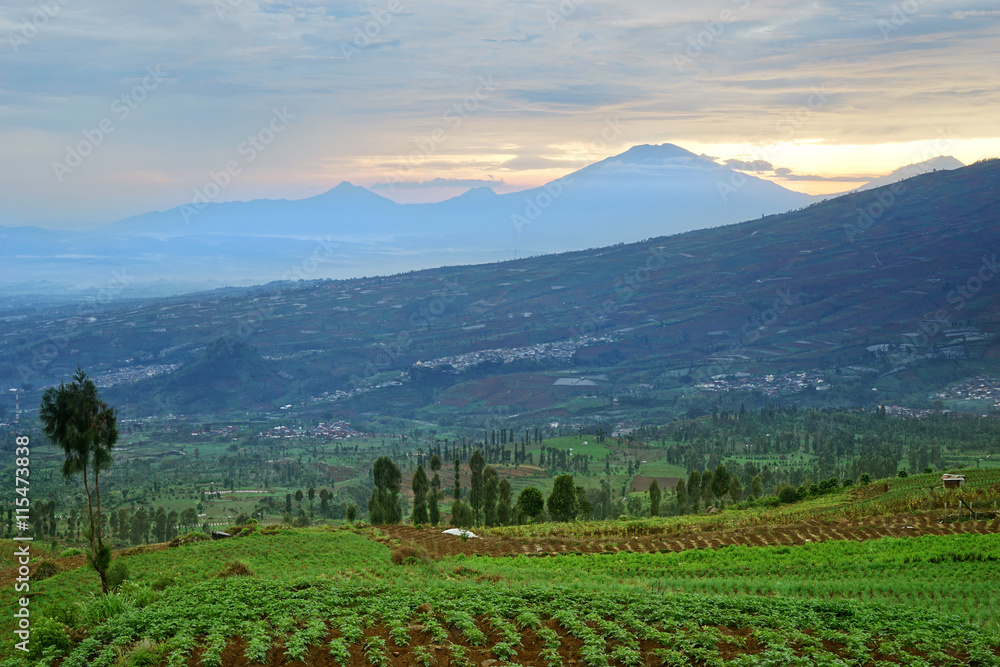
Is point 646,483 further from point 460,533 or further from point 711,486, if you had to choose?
point 460,533

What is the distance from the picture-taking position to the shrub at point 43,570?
34.0 meters

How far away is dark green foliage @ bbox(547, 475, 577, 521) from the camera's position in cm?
6319

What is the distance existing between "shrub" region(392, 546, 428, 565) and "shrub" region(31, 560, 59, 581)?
1513 centimetres

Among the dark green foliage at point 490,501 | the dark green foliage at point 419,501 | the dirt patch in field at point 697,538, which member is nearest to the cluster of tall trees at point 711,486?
the dark green foliage at point 490,501

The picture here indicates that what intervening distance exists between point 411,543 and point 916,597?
81.4 feet

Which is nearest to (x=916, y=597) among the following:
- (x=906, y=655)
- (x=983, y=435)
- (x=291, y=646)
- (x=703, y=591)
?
(x=703, y=591)

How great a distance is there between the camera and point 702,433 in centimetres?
15762

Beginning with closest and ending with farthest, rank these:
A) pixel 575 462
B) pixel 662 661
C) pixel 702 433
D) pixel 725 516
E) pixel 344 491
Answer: pixel 662 661, pixel 725 516, pixel 344 491, pixel 575 462, pixel 702 433

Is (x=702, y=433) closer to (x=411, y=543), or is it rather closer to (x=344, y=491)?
(x=344, y=491)

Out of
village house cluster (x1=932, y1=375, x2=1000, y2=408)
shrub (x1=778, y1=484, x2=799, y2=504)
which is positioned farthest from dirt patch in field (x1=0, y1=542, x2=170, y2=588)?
village house cluster (x1=932, y1=375, x2=1000, y2=408)

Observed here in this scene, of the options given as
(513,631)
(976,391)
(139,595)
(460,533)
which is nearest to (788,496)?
(460,533)

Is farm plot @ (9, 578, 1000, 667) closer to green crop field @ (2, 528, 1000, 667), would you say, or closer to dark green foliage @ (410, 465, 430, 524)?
green crop field @ (2, 528, 1000, 667)

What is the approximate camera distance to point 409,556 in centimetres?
3550

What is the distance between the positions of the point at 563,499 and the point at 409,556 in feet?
97.1
